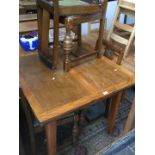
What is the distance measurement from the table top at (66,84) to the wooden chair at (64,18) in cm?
7

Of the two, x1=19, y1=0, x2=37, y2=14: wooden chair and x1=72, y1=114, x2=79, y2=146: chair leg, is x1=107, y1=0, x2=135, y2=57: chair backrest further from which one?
x1=19, y1=0, x2=37, y2=14: wooden chair

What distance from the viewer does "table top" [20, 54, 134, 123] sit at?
959 mm

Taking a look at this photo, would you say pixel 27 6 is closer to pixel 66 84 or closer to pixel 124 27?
pixel 124 27

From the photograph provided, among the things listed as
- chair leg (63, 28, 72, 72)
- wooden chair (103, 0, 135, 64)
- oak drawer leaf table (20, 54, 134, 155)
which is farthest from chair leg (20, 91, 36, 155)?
wooden chair (103, 0, 135, 64)

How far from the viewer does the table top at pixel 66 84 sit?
3.15 ft

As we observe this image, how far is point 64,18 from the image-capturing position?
1104 millimetres

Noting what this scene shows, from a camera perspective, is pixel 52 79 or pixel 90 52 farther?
pixel 90 52

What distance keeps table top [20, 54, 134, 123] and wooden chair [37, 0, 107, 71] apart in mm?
69

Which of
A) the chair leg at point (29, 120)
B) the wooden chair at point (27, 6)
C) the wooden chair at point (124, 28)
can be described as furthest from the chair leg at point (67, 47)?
the wooden chair at point (27, 6)
